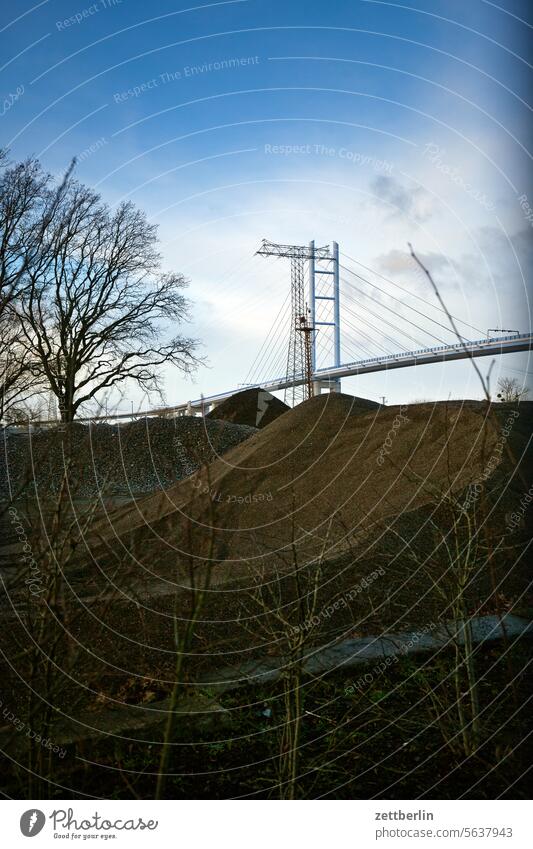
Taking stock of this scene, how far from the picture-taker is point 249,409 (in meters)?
13.0

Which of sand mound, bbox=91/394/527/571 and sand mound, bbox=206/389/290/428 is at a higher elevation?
sand mound, bbox=206/389/290/428

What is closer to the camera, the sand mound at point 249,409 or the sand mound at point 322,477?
the sand mound at point 322,477

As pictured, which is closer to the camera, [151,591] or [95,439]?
[151,591]

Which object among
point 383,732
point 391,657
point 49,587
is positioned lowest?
point 383,732

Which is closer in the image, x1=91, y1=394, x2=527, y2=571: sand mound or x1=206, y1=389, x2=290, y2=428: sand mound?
x1=91, y1=394, x2=527, y2=571: sand mound

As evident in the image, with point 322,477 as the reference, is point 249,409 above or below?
above

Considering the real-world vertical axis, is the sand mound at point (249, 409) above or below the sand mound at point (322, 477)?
above

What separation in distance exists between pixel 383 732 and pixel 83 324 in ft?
11.0

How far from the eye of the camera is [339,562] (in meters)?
4.87

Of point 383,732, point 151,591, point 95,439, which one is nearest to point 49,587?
point 383,732

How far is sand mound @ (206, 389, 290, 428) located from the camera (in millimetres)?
12758

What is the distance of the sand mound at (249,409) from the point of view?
12758mm
